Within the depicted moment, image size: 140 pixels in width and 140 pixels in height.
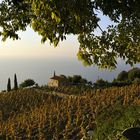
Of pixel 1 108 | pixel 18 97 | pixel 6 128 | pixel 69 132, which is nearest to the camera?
pixel 69 132

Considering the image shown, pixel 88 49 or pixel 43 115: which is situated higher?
pixel 88 49

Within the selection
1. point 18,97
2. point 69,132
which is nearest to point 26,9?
point 69,132

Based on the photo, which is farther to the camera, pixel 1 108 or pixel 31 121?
pixel 1 108

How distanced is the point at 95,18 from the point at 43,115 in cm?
1056

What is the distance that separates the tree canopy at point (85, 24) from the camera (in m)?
9.39

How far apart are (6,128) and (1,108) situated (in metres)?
12.7

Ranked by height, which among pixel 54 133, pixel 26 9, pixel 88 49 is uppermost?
pixel 26 9

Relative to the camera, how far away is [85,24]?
12062 millimetres

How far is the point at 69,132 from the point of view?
17031 mm

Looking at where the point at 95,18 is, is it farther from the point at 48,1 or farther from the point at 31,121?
the point at 31,121

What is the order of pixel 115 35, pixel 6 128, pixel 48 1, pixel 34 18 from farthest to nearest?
pixel 6 128
pixel 115 35
pixel 34 18
pixel 48 1

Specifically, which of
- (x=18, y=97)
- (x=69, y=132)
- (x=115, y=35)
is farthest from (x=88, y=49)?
(x=18, y=97)

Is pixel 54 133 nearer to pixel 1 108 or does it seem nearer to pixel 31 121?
pixel 31 121

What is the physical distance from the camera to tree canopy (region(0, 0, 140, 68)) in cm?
939
